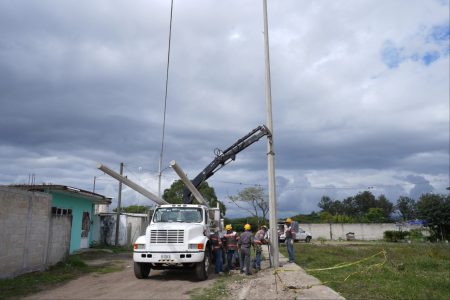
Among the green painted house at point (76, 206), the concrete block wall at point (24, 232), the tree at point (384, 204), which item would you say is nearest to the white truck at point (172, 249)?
the concrete block wall at point (24, 232)

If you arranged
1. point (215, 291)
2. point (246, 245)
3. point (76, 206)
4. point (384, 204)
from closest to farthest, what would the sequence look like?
1. point (215, 291)
2. point (246, 245)
3. point (76, 206)
4. point (384, 204)

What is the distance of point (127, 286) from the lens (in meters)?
11.1

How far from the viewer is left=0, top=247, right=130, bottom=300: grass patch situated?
10.0 meters

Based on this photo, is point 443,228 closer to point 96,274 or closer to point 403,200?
point 96,274

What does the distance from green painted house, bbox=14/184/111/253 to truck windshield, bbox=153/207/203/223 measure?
775 centimetres

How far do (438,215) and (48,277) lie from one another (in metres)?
40.8

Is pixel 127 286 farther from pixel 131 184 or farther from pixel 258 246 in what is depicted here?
pixel 258 246

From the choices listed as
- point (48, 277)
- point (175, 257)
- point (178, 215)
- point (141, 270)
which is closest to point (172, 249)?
point (175, 257)

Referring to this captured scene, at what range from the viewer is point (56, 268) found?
14367mm

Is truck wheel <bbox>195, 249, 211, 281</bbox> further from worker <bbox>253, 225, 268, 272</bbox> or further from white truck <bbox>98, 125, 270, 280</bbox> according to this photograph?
→ worker <bbox>253, 225, 268, 272</bbox>

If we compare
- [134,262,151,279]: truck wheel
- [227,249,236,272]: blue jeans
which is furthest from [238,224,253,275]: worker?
[134,262,151,279]: truck wheel

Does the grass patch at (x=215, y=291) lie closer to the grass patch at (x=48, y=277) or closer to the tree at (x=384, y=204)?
the grass patch at (x=48, y=277)

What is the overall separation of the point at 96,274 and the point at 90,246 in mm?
13112

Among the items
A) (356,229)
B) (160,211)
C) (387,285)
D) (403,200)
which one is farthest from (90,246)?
(403,200)
